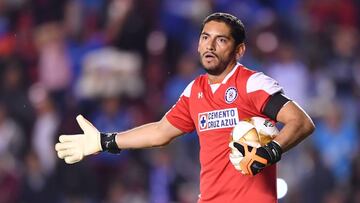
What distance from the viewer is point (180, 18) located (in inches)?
536

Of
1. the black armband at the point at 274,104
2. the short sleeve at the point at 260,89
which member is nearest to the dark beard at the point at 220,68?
the short sleeve at the point at 260,89

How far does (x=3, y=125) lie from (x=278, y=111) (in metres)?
7.00

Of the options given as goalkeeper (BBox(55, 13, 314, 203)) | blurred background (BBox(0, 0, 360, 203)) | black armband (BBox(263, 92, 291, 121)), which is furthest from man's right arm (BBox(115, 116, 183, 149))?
blurred background (BBox(0, 0, 360, 203))

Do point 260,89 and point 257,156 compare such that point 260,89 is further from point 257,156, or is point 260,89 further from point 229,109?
point 257,156

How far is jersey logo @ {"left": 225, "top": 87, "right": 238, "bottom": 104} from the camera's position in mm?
6520

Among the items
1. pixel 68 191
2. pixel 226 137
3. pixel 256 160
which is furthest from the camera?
pixel 68 191

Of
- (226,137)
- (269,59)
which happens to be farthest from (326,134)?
(226,137)

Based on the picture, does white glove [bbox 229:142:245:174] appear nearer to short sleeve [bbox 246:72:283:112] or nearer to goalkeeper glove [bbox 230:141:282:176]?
goalkeeper glove [bbox 230:141:282:176]

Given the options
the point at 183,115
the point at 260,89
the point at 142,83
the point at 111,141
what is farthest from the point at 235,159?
the point at 142,83

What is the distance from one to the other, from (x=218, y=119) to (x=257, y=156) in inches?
23.3

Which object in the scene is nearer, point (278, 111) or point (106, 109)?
point (278, 111)

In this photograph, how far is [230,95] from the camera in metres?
6.54

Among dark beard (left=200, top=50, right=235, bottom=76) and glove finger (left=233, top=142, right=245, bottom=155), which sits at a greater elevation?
dark beard (left=200, top=50, right=235, bottom=76)

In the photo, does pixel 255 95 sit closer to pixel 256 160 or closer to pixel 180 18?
pixel 256 160
